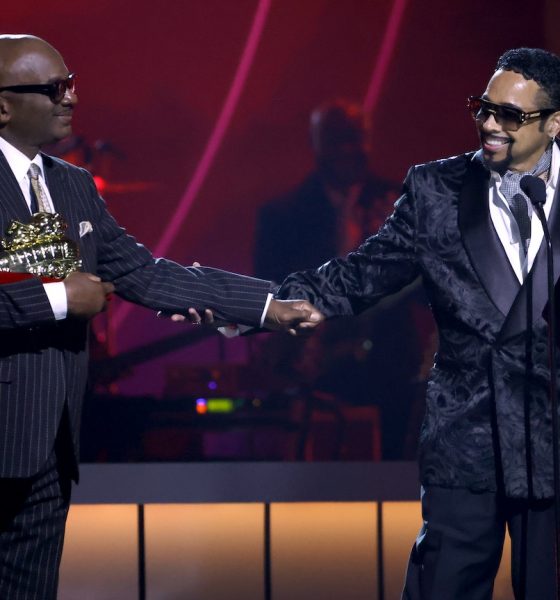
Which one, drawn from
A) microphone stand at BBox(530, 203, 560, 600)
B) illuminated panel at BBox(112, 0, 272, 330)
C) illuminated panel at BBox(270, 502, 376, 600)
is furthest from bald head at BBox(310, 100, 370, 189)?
microphone stand at BBox(530, 203, 560, 600)

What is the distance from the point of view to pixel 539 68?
7.91 feet

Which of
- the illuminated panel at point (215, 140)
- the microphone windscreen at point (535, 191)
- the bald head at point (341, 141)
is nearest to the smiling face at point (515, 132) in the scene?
the microphone windscreen at point (535, 191)

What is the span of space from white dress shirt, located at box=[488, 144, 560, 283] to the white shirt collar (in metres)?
1.02

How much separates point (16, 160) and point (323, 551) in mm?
2229

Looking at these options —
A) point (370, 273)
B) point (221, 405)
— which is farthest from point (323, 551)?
point (370, 273)

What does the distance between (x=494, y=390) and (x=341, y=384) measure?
5.09 ft

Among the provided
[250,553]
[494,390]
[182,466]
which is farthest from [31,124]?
[250,553]

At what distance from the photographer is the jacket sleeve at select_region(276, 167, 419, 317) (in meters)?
2.48

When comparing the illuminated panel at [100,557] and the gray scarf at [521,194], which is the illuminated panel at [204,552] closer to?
the illuminated panel at [100,557]

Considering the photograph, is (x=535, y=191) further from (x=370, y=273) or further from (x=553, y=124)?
(x=370, y=273)

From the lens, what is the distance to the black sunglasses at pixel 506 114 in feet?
7.77

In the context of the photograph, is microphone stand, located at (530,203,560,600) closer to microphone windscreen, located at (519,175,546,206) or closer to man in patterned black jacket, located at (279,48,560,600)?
microphone windscreen, located at (519,175,546,206)

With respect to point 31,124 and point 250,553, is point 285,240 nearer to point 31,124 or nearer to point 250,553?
point 250,553

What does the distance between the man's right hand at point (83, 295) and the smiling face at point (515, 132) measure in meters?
0.90
